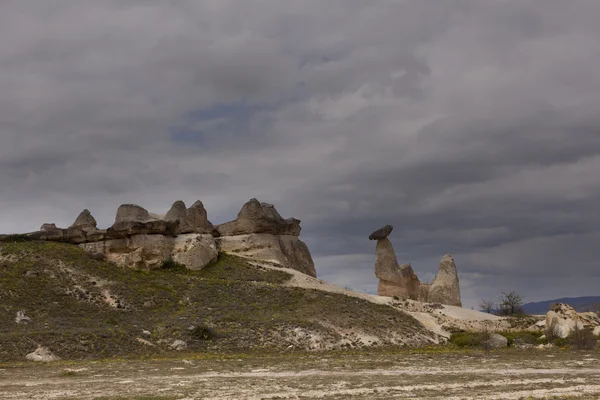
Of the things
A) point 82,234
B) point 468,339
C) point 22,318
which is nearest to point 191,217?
point 82,234

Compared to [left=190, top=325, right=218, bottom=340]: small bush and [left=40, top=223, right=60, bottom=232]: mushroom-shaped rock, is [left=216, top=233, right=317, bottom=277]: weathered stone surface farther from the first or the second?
[left=190, top=325, right=218, bottom=340]: small bush

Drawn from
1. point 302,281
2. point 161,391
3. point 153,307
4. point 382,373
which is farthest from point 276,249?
point 161,391

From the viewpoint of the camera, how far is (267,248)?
215ft

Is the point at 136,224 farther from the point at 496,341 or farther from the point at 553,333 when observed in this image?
the point at 553,333

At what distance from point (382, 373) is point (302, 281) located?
101 feet

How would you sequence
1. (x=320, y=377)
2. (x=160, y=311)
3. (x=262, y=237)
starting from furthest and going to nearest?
(x=262, y=237), (x=160, y=311), (x=320, y=377)

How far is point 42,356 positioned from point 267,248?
31.5 meters

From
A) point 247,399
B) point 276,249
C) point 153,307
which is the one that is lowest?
point 247,399

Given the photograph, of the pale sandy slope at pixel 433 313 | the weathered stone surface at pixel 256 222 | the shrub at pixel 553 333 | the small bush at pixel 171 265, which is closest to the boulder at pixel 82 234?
the small bush at pixel 171 265

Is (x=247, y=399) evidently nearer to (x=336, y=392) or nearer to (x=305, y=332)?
(x=336, y=392)

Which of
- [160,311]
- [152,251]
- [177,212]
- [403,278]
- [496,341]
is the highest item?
[177,212]

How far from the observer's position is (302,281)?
58125 mm

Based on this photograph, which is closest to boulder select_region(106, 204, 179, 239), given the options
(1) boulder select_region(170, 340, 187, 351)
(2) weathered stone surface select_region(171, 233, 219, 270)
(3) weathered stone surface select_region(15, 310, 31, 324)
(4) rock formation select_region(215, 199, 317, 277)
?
(2) weathered stone surface select_region(171, 233, 219, 270)

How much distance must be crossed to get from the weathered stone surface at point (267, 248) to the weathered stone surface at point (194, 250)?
11.9 feet
